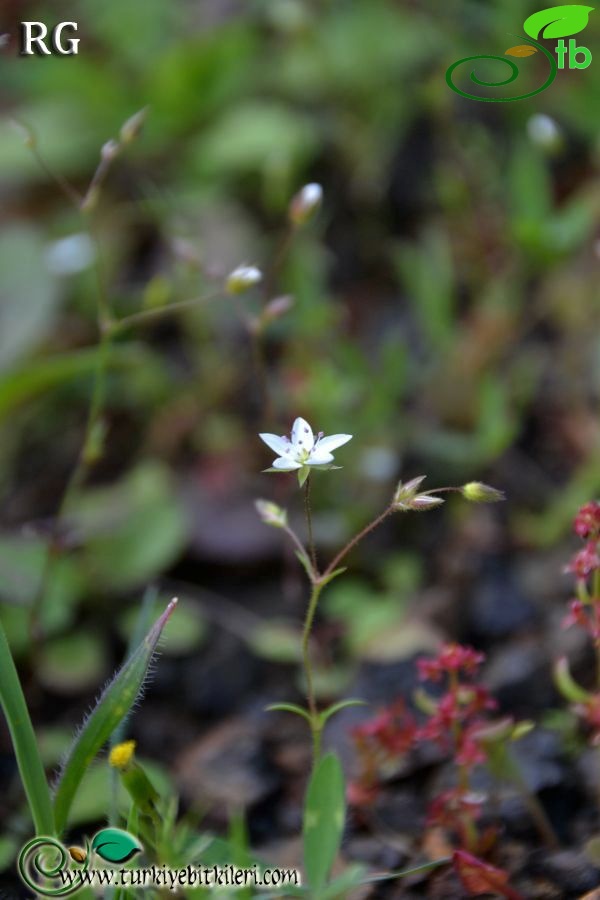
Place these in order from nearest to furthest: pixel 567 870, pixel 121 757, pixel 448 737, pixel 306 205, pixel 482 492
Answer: pixel 121 757
pixel 482 492
pixel 567 870
pixel 448 737
pixel 306 205

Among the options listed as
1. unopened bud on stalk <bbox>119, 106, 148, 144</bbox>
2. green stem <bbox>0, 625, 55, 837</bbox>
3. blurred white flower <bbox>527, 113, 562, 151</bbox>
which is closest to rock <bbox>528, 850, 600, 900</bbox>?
green stem <bbox>0, 625, 55, 837</bbox>

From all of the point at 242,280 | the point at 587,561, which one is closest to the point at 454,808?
the point at 587,561

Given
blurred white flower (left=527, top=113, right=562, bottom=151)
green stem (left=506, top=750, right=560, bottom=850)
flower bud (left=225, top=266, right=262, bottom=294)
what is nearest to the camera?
green stem (left=506, top=750, right=560, bottom=850)

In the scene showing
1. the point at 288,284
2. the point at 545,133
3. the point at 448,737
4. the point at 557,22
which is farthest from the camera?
the point at 288,284

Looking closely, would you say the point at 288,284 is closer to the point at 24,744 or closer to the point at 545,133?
the point at 545,133

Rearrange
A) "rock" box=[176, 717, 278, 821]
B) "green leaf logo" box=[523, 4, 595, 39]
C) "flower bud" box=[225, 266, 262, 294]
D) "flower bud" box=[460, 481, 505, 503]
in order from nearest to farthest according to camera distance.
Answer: "flower bud" box=[460, 481, 505, 503] < "flower bud" box=[225, 266, 262, 294] < "rock" box=[176, 717, 278, 821] < "green leaf logo" box=[523, 4, 595, 39]

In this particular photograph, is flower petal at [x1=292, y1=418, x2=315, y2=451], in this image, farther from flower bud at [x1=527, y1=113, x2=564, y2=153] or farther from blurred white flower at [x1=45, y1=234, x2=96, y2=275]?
blurred white flower at [x1=45, y1=234, x2=96, y2=275]

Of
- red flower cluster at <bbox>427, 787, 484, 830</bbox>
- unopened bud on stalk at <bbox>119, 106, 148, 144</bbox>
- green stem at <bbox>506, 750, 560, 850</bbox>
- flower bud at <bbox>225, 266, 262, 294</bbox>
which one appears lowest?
green stem at <bbox>506, 750, 560, 850</bbox>
